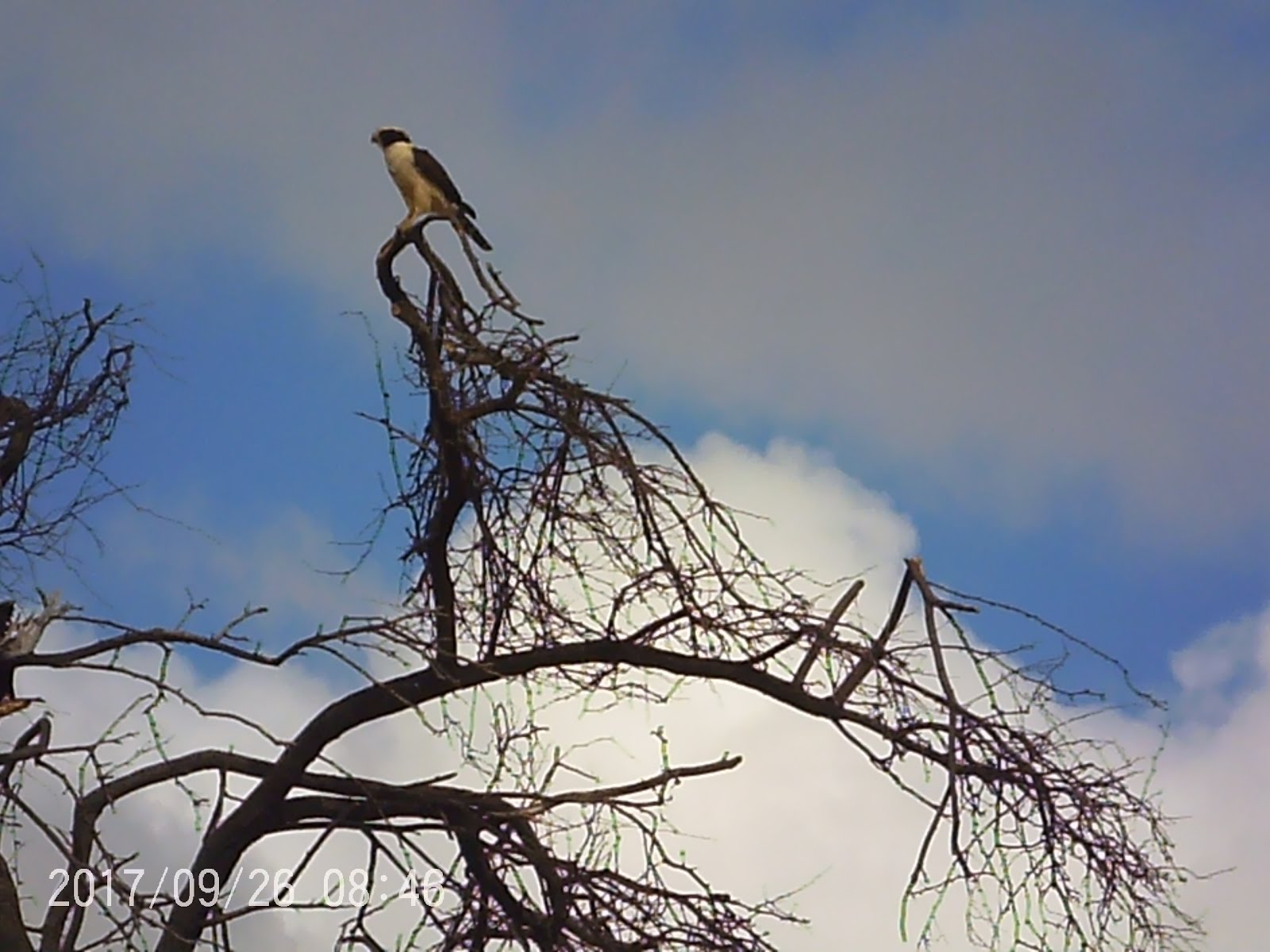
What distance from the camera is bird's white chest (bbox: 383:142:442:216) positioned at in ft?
14.8

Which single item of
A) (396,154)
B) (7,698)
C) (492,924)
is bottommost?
(492,924)

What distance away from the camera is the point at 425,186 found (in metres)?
4.55

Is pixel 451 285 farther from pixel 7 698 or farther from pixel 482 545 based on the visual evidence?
pixel 7 698

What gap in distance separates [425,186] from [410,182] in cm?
8

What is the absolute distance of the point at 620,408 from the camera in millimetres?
3686

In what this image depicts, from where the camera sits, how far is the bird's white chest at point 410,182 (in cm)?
450

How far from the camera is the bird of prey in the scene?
177 inches

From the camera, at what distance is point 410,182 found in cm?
461

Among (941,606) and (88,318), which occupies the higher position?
(88,318)

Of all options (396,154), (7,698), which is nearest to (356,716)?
(7,698)

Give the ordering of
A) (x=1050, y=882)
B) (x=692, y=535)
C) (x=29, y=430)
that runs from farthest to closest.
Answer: (x=29, y=430), (x=692, y=535), (x=1050, y=882)

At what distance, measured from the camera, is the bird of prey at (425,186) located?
449 centimetres

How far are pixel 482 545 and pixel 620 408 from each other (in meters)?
0.52

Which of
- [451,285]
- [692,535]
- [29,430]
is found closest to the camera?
[692,535]
